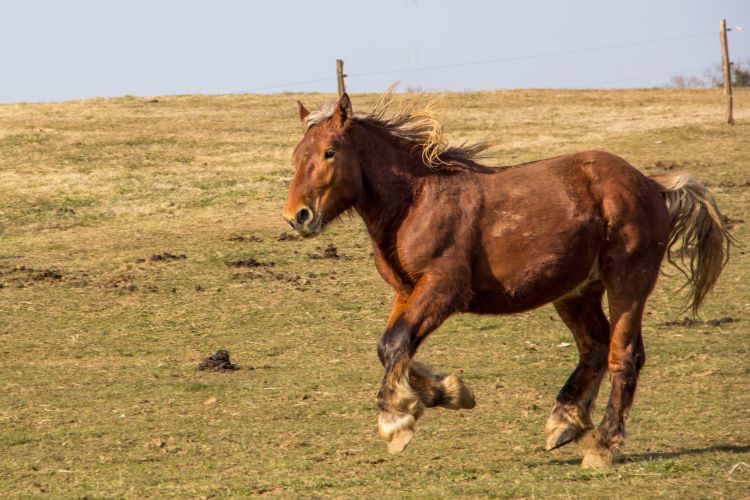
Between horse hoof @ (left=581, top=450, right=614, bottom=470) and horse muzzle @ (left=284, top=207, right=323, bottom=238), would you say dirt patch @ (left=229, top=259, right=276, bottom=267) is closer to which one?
horse muzzle @ (left=284, top=207, right=323, bottom=238)

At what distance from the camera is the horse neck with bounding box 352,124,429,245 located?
23.1ft

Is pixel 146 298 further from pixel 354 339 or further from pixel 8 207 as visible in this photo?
pixel 8 207

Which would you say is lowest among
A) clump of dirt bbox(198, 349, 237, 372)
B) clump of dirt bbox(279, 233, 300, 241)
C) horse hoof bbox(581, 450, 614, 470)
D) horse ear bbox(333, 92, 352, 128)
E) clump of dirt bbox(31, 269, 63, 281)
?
clump of dirt bbox(198, 349, 237, 372)

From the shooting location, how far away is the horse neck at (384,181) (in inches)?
277

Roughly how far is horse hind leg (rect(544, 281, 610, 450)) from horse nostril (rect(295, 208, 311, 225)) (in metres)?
1.92

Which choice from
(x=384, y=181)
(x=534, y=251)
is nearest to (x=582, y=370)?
(x=534, y=251)

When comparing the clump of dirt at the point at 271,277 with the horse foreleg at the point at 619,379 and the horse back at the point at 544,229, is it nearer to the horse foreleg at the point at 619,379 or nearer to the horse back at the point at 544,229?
the horse back at the point at 544,229

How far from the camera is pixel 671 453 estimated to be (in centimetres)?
709

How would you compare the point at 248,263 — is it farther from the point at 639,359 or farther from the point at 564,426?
the point at 639,359

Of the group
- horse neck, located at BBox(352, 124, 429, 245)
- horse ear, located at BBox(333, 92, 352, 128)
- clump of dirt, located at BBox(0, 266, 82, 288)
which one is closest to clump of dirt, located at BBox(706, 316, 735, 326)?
horse neck, located at BBox(352, 124, 429, 245)

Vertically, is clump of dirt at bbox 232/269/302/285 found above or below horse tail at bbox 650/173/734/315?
below

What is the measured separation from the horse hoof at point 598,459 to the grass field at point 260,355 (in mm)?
196

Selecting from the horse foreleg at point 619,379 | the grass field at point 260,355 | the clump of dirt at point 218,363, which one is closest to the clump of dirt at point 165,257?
the grass field at point 260,355

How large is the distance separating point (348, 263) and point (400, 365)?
26.4ft
